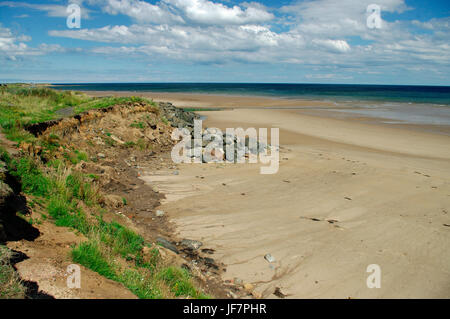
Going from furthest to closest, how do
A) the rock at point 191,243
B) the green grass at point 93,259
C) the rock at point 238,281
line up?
1. the rock at point 191,243
2. the rock at point 238,281
3. the green grass at point 93,259

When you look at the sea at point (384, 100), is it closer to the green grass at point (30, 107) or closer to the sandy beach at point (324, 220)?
the sandy beach at point (324, 220)

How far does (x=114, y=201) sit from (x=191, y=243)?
2.34 metres

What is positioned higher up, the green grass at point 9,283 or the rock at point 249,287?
the green grass at point 9,283

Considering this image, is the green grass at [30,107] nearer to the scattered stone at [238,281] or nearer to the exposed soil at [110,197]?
the exposed soil at [110,197]

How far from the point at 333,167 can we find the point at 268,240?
652 centimetres

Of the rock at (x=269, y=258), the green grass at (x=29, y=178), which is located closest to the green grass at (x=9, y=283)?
the green grass at (x=29, y=178)

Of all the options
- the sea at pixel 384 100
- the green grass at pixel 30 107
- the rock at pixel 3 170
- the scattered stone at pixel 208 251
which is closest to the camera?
the rock at pixel 3 170

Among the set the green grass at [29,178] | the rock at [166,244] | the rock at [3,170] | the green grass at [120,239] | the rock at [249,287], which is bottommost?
the rock at [249,287]

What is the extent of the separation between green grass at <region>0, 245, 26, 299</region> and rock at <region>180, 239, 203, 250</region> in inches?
131

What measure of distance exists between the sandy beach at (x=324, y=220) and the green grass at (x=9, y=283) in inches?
129

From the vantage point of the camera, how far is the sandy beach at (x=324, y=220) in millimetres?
5344

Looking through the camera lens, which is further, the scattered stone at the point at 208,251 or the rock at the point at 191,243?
the rock at the point at 191,243

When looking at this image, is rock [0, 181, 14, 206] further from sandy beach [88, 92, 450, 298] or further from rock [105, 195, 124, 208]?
sandy beach [88, 92, 450, 298]
